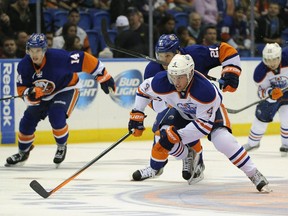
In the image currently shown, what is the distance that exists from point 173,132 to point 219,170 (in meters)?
1.97

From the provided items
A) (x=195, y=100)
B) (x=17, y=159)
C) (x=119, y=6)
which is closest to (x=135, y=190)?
(x=195, y=100)

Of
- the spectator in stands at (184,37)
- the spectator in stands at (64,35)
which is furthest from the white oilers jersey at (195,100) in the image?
the spectator in stands at (184,37)

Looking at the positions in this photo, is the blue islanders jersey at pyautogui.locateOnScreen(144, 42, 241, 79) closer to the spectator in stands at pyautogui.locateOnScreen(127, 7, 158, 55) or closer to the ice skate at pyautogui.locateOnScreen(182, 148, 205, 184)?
the ice skate at pyautogui.locateOnScreen(182, 148, 205, 184)

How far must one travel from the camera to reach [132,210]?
6.79m

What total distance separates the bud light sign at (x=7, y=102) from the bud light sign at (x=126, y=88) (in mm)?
1305

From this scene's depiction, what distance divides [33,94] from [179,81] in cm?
258

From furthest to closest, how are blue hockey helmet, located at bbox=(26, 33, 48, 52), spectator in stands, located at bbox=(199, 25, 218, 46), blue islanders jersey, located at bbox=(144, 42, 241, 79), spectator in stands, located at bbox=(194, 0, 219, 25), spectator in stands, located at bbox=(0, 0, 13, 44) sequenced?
spectator in stands, located at bbox=(194, 0, 219, 25) → spectator in stands, located at bbox=(199, 25, 218, 46) → spectator in stands, located at bbox=(0, 0, 13, 44) → blue hockey helmet, located at bbox=(26, 33, 48, 52) → blue islanders jersey, located at bbox=(144, 42, 241, 79)

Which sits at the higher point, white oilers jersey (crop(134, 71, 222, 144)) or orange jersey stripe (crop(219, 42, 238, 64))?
orange jersey stripe (crop(219, 42, 238, 64))

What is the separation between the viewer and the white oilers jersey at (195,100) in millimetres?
7691

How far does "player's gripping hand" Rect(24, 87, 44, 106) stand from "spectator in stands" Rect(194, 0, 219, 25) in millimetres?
4472

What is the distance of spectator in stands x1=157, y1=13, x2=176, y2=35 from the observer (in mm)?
13383

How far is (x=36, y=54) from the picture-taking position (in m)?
9.76

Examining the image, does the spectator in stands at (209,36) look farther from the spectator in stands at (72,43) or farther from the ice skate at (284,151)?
the ice skate at (284,151)

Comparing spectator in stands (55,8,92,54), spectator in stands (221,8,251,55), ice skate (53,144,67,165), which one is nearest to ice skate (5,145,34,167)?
ice skate (53,144,67,165)
